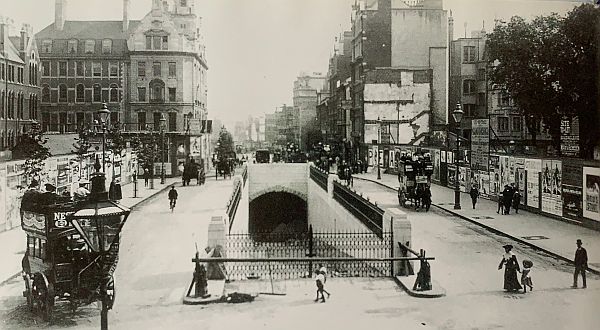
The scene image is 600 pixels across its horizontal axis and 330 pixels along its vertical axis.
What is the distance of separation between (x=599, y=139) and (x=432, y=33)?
36.6ft

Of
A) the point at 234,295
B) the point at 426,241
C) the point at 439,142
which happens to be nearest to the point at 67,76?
the point at 234,295

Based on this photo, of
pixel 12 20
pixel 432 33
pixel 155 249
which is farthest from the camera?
pixel 432 33

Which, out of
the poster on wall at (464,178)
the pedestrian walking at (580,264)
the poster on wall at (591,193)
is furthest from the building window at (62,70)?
the poster on wall at (464,178)

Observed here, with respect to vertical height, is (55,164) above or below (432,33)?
below

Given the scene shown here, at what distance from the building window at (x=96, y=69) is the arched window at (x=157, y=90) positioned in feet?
2.52

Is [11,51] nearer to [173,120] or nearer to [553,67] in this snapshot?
[173,120]

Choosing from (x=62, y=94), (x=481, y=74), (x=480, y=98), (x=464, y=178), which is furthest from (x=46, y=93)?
(x=464, y=178)

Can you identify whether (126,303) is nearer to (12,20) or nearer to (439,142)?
(12,20)

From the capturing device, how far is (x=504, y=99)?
17.4m

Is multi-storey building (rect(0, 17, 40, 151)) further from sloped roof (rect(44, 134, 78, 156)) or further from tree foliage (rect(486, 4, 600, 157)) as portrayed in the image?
tree foliage (rect(486, 4, 600, 157))

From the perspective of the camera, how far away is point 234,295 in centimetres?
812

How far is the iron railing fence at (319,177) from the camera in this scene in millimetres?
19344

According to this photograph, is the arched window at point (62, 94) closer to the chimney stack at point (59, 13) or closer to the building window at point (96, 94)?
the building window at point (96, 94)

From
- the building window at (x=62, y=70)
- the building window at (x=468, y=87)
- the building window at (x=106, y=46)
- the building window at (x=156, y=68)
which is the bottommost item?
the building window at (x=62, y=70)
